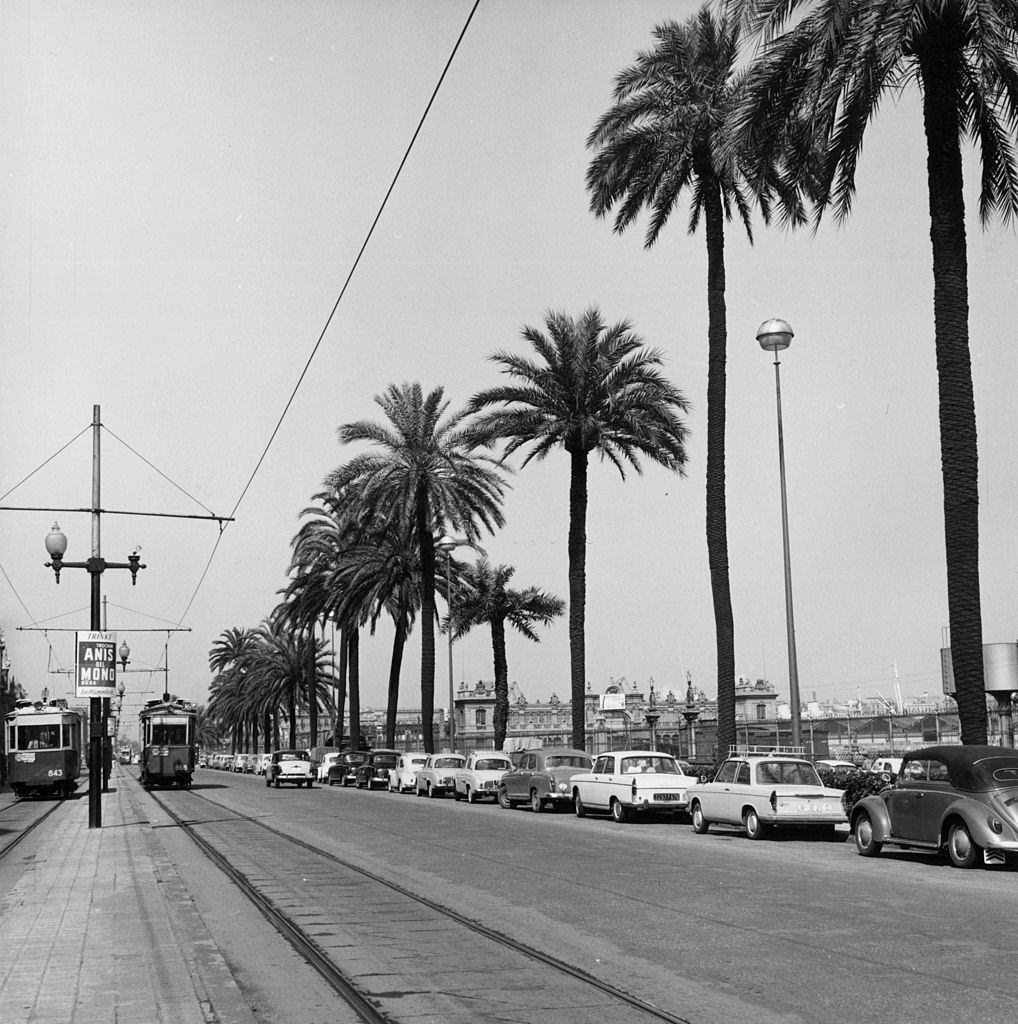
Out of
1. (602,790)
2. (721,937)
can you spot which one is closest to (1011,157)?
(602,790)

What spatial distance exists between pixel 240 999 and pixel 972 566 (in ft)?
51.7

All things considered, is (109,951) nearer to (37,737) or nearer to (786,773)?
(786,773)

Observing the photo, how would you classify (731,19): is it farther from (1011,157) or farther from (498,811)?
(498,811)

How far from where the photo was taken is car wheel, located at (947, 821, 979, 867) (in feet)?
54.3

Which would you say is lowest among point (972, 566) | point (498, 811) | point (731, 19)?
point (498, 811)

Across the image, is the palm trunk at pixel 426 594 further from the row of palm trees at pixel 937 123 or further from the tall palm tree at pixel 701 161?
the row of palm trees at pixel 937 123

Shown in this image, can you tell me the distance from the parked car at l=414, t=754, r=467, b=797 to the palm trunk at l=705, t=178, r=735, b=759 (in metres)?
12.7

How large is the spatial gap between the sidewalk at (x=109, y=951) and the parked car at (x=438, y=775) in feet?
→ 74.2

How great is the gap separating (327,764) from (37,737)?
1334cm

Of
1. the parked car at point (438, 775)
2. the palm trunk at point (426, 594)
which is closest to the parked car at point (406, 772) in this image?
the parked car at point (438, 775)

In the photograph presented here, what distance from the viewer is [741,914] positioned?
12.4 metres

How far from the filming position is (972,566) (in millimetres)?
20984

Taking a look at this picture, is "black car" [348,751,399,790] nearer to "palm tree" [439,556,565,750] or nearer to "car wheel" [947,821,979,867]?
"palm tree" [439,556,565,750]

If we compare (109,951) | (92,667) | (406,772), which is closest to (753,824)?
(92,667)
